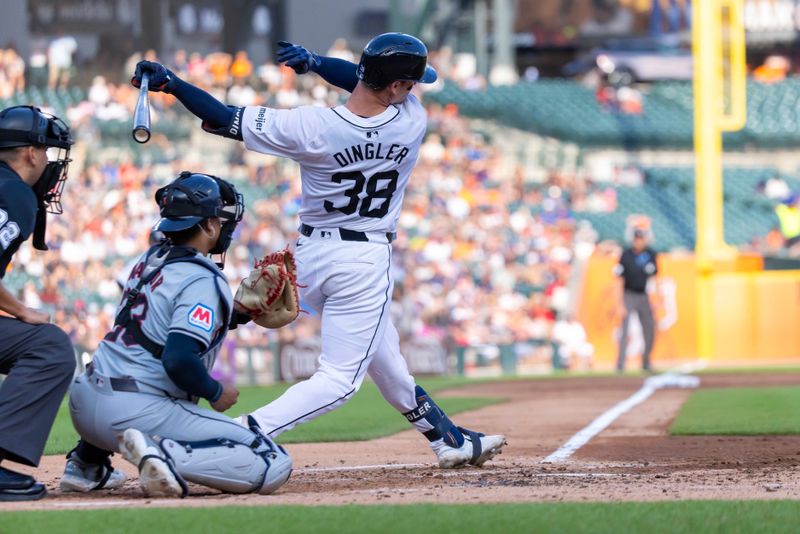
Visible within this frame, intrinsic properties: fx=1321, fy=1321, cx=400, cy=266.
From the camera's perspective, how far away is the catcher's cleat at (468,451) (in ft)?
19.4

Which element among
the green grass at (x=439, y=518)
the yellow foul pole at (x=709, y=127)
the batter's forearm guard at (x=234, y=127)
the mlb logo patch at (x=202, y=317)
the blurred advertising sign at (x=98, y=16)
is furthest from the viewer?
the blurred advertising sign at (x=98, y=16)

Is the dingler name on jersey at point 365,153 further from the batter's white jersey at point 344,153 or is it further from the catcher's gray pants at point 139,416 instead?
the catcher's gray pants at point 139,416

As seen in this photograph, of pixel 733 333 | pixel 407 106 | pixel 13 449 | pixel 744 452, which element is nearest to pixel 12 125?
pixel 13 449

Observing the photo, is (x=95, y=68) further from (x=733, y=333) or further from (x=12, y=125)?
(x=12, y=125)

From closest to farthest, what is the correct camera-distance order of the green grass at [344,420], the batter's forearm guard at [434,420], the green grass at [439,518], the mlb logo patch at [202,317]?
the green grass at [439,518], the mlb logo patch at [202,317], the batter's forearm guard at [434,420], the green grass at [344,420]

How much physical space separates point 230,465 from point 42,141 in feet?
4.56

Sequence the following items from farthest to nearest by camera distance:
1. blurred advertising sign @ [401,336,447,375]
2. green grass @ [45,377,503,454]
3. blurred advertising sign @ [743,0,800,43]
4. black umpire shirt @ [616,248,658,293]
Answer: blurred advertising sign @ [743,0,800,43]
blurred advertising sign @ [401,336,447,375]
black umpire shirt @ [616,248,658,293]
green grass @ [45,377,503,454]

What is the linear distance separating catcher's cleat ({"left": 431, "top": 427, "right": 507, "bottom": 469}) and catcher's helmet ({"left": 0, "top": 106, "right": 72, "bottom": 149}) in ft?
7.13

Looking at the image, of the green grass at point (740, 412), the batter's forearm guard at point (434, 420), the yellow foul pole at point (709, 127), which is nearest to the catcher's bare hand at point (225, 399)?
the batter's forearm guard at point (434, 420)

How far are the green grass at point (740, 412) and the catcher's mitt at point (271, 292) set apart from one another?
3603 millimetres

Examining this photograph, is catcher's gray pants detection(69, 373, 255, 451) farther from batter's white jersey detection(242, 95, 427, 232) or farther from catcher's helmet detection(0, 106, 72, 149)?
batter's white jersey detection(242, 95, 427, 232)

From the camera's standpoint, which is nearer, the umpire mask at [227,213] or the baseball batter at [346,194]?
the umpire mask at [227,213]

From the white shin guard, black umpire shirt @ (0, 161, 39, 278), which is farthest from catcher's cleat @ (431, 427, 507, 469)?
black umpire shirt @ (0, 161, 39, 278)

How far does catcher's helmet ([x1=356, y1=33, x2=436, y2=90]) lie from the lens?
214 inches
